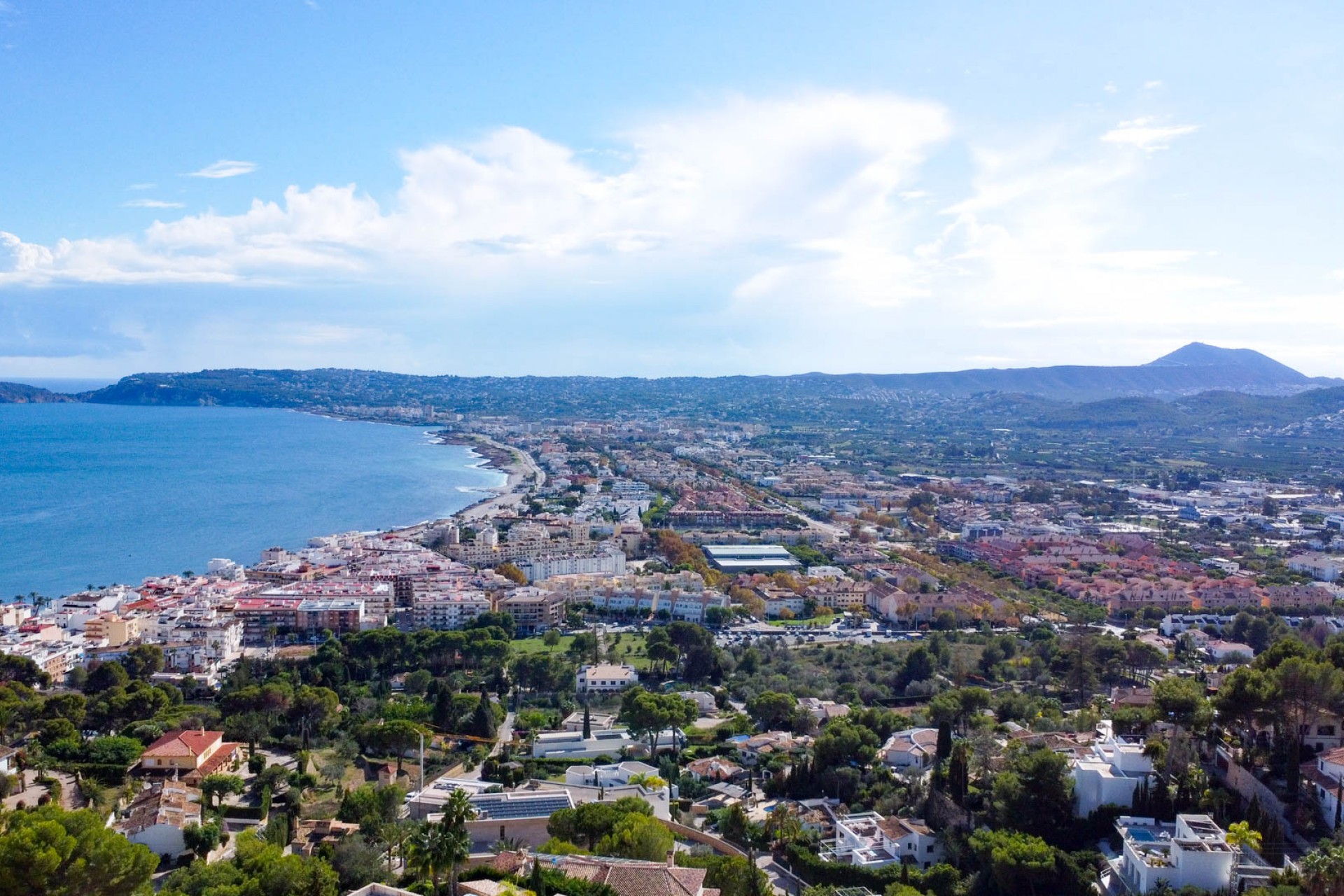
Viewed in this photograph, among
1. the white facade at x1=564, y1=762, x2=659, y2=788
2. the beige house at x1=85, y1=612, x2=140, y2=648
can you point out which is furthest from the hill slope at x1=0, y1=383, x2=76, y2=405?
the white facade at x1=564, y1=762, x2=659, y2=788

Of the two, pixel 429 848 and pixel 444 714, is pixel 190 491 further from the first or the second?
pixel 429 848

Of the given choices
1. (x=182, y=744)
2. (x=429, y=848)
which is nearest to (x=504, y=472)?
(x=182, y=744)

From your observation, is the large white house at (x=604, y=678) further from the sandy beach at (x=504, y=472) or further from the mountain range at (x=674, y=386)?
the mountain range at (x=674, y=386)

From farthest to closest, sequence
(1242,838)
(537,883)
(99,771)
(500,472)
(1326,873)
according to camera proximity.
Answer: (500,472)
(99,771)
(1242,838)
(537,883)
(1326,873)

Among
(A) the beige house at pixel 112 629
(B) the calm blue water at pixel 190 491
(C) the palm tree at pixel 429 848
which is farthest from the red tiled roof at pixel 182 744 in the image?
(B) the calm blue water at pixel 190 491

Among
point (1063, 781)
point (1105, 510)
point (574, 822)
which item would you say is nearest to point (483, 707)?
point (574, 822)

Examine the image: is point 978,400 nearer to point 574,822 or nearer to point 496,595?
point 496,595

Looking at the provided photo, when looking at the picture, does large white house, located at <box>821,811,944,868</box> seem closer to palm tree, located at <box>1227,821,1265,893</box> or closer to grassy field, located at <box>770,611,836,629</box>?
palm tree, located at <box>1227,821,1265,893</box>

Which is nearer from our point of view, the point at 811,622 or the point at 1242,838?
the point at 1242,838
